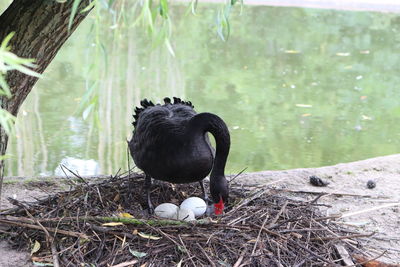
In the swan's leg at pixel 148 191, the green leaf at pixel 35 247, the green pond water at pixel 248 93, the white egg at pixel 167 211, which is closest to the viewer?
the green leaf at pixel 35 247

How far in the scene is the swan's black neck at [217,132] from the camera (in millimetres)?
3215

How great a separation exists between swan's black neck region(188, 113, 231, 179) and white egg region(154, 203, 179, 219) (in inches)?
11.5

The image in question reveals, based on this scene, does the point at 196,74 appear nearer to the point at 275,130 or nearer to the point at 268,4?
the point at 275,130

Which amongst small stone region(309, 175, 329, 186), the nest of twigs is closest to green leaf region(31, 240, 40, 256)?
the nest of twigs

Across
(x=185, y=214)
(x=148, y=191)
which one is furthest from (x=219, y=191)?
(x=148, y=191)

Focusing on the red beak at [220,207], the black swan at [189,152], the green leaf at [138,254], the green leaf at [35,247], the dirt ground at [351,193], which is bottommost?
the dirt ground at [351,193]

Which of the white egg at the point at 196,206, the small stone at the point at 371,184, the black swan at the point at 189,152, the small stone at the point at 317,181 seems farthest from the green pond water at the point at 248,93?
the small stone at the point at 371,184

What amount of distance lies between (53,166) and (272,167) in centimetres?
203

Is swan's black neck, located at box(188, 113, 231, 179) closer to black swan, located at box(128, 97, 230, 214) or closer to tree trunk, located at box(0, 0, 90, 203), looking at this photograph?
black swan, located at box(128, 97, 230, 214)

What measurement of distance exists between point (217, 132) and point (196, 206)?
0.46 m

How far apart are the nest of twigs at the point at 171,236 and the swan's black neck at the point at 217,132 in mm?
251

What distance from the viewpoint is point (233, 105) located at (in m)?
7.21

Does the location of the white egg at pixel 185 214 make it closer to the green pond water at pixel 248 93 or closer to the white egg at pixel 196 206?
the white egg at pixel 196 206

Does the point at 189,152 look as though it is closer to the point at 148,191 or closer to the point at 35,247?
the point at 148,191
